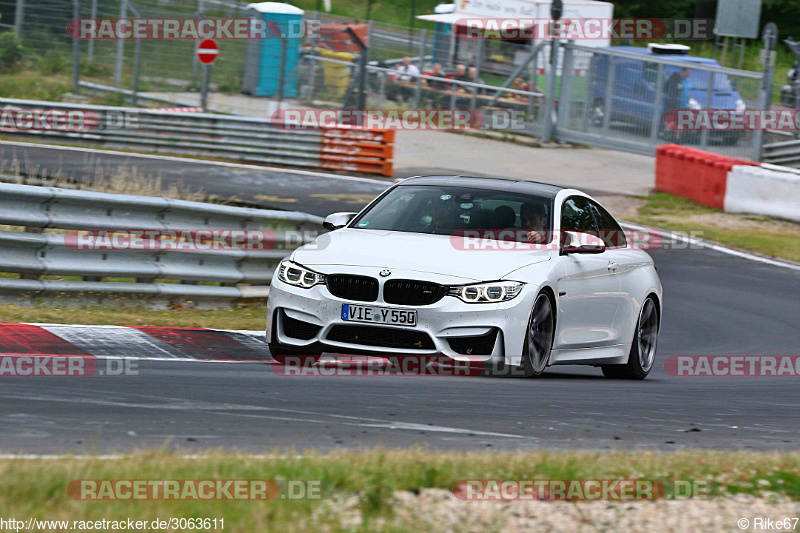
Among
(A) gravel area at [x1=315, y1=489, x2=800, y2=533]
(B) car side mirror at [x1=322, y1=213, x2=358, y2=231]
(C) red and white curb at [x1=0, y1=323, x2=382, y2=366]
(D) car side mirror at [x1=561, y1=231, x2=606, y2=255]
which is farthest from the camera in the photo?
(B) car side mirror at [x1=322, y1=213, x2=358, y2=231]

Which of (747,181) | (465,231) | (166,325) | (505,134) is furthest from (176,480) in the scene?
(505,134)

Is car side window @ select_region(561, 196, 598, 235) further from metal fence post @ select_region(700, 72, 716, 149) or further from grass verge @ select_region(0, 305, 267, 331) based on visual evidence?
metal fence post @ select_region(700, 72, 716, 149)

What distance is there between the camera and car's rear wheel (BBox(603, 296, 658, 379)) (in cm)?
1031

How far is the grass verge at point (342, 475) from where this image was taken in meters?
4.38

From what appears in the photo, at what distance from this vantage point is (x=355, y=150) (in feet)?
84.6

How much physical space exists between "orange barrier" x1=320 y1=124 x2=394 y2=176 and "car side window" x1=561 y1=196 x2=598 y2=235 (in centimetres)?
1566

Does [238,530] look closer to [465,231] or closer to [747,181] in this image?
[465,231]

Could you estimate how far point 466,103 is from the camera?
32.1 metres

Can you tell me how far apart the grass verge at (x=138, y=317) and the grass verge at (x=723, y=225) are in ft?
33.9

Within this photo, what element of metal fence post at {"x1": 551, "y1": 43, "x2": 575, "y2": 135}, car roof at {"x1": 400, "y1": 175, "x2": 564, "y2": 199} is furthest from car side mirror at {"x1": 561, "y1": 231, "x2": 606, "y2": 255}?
metal fence post at {"x1": 551, "y1": 43, "x2": 575, "y2": 135}

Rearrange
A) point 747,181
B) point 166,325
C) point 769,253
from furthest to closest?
1. point 747,181
2. point 769,253
3. point 166,325

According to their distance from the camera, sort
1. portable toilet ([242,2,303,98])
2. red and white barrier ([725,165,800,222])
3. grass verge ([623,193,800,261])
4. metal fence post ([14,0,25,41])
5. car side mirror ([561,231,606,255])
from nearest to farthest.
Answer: car side mirror ([561,231,606,255]), grass verge ([623,193,800,261]), red and white barrier ([725,165,800,222]), metal fence post ([14,0,25,41]), portable toilet ([242,2,303,98])

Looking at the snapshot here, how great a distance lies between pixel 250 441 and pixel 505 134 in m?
26.6

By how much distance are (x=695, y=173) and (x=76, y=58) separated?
13.7m
